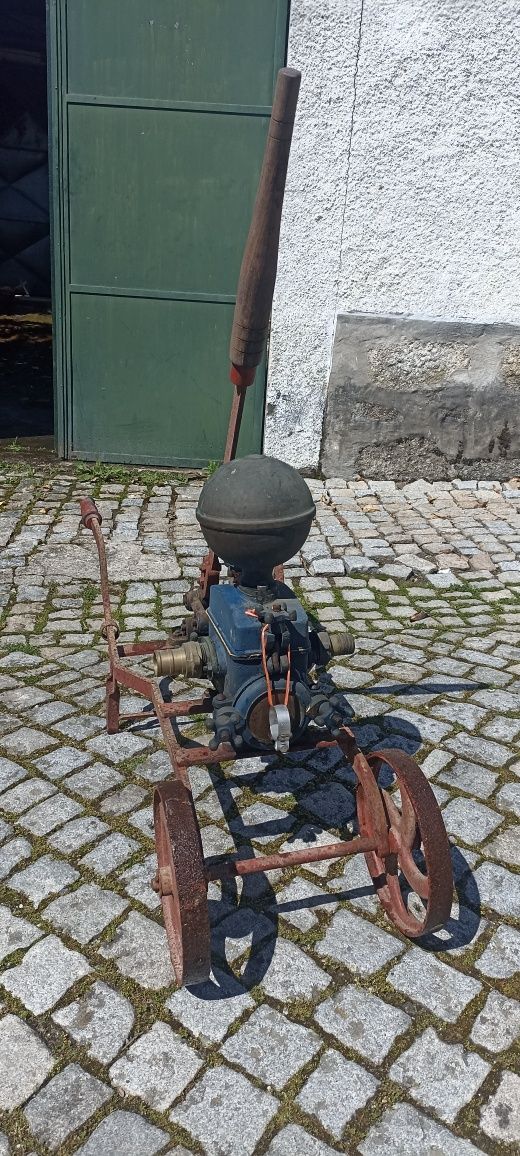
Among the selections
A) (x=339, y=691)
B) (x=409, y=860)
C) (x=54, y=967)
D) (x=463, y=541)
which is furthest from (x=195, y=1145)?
(x=463, y=541)

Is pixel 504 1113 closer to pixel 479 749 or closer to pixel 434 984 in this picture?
pixel 434 984

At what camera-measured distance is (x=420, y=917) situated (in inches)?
120

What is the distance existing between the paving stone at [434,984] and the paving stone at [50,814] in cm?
130

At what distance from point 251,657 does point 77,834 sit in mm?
1015

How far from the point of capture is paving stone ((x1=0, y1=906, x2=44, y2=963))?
9.40 ft

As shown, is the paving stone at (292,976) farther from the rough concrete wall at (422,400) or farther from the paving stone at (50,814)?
the rough concrete wall at (422,400)

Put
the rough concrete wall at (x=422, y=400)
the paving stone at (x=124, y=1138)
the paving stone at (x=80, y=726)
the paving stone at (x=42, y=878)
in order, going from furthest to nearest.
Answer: the rough concrete wall at (x=422, y=400)
the paving stone at (x=80, y=726)
the paving stone at (x=42, y=878)
the paving stone at (x=124, y=1138)

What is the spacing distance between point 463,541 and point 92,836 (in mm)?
3709

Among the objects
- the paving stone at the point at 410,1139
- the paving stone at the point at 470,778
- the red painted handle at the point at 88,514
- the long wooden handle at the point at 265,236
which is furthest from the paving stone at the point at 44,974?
the long wooden handle at the point at 265,236

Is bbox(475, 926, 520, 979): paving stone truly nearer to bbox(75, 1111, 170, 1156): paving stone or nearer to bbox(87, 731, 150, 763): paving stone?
bbox(75, 1111, 170, 1156): paving stone

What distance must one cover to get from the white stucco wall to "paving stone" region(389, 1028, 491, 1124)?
17.0 ft

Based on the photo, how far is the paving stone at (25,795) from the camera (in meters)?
3.47

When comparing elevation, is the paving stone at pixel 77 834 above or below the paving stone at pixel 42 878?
below

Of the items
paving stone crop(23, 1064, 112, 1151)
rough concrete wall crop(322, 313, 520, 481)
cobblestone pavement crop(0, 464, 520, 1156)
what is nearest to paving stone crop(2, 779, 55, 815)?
cobblestone pavement crop(0, 464, 520, 1156)
